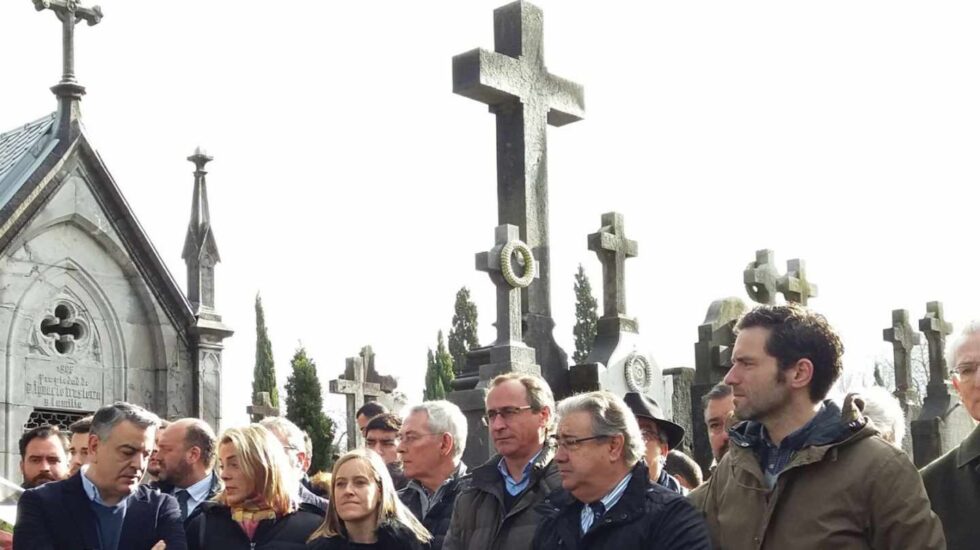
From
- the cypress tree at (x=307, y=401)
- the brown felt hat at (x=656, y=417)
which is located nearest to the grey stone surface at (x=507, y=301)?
the brown felt hat at (x=656, y=417)

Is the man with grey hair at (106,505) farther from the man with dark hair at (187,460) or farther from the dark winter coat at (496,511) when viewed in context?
the dark winter coat at (496,511)

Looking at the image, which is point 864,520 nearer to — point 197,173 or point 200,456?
point 200,456

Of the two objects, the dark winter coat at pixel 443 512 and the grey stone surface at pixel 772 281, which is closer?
the dark winter coat at pixel 443 512

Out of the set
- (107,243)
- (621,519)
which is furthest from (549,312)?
(621,519)

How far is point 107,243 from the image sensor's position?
15.6 metres

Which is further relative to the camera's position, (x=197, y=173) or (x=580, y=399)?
(x=197, y=173)

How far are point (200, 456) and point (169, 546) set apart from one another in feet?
3.65

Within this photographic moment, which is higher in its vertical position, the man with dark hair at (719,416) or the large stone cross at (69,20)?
the large stone cross at (69,20)

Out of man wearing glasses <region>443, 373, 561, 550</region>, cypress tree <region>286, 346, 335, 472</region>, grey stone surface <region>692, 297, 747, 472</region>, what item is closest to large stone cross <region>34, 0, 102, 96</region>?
grey stone surface <region>692, 297, 747, 472</region>

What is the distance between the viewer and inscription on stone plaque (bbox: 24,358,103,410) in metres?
14.7

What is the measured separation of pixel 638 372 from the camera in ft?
43.3

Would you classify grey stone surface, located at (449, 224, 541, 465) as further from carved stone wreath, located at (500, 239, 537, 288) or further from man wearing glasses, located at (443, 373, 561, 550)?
man wearing glasses, located at (443, 373, 561, 550)

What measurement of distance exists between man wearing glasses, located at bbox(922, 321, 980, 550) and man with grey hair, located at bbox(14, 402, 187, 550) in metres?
3.27

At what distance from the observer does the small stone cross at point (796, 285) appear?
15609 mm
